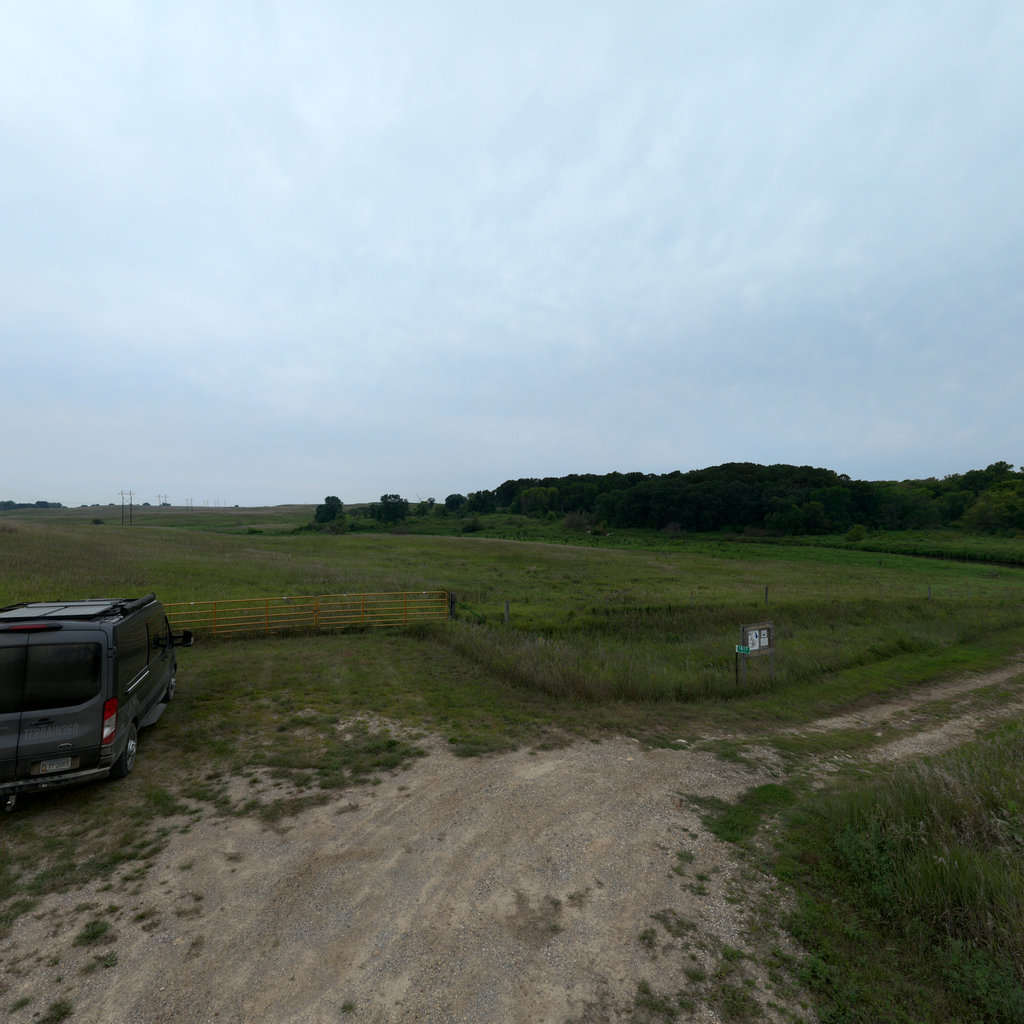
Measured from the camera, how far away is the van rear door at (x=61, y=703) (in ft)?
20.9

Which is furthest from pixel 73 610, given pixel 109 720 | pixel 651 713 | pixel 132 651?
pixel 651 713

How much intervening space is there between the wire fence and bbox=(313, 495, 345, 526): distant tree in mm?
90900

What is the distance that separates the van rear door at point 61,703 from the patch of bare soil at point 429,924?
206cm

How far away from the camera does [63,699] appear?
659cm

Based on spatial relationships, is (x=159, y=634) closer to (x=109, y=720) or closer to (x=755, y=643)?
(x=109, y=720)

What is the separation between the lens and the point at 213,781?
24.7 feet

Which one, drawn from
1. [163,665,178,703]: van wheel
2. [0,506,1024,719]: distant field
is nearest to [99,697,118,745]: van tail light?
[163,665,178,703]: van wheel

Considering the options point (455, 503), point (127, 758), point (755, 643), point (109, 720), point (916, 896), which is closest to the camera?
point (916, 896)

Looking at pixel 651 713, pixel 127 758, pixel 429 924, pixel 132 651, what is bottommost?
pixel 651 713

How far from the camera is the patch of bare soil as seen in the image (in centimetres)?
387

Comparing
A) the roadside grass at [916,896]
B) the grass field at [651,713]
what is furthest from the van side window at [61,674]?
the roadside grass at [916,896]

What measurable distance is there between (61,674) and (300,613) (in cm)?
1216

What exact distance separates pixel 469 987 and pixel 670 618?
59.9ft

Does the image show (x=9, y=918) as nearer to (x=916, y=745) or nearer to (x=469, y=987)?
(x=469, y=987)
